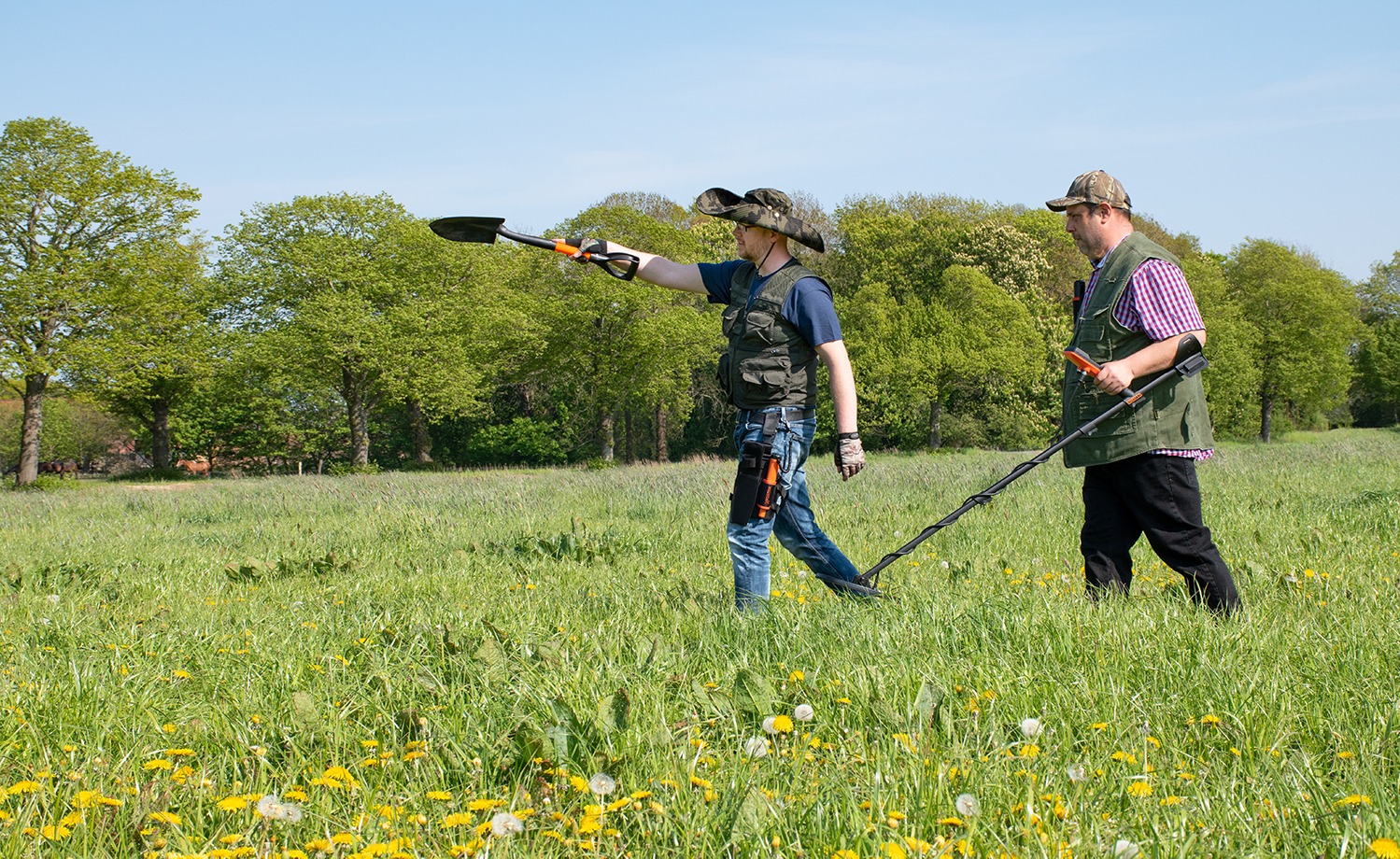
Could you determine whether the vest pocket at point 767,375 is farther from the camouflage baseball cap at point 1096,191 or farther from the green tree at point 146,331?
the green tree at point 146,331

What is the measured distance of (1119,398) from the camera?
4492 mm

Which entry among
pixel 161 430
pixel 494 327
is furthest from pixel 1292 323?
pixel 161 430

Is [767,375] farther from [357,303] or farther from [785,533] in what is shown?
[357,303]

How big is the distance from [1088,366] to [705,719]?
250 cm

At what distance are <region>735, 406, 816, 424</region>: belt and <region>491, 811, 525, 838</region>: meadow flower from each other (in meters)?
2.68

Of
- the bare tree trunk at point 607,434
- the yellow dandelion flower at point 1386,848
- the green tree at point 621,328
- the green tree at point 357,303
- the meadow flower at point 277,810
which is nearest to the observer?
the yellow dandelion flower at point 1386,848

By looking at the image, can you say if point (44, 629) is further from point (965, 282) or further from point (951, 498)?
point (965, 282)

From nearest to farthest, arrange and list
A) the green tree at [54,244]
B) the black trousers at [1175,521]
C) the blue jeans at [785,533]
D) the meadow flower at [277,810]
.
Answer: the meadow flower at [277,810] → the black trousers at [1175,521] → the blue jeans at [785,533] → the green tree at [54,244]

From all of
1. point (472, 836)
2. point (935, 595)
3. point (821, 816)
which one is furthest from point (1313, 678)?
point (472, 836)

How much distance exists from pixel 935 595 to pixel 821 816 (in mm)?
2282

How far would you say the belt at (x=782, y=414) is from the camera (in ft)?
15.1

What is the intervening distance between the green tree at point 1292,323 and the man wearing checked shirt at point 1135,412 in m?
52.7

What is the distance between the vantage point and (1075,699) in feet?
9.59

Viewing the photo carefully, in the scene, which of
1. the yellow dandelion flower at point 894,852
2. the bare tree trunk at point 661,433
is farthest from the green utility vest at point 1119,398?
the bare tree trunk at point 661,433
